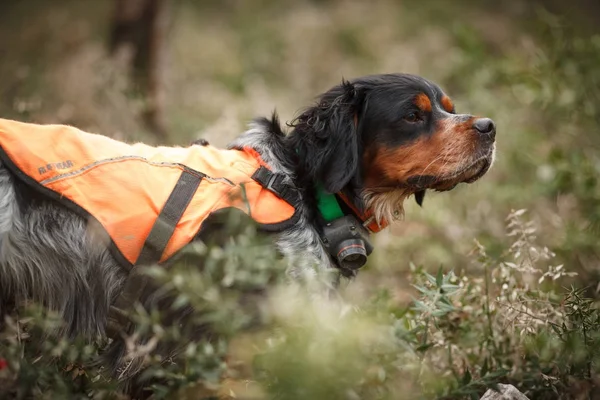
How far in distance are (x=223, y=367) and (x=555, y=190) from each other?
12.4 feet

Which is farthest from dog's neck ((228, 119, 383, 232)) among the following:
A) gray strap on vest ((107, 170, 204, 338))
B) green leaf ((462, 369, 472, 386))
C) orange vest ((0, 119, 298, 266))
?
green leaf ((462, 369, 472, 386))

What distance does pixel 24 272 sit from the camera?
3.17m

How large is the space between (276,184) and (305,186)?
23cm

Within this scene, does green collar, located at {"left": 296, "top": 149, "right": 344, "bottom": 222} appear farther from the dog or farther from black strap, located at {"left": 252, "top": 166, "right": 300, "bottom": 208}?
black strap, located at {"left": 252, "top": 166, "right": 300, "bottom": 208}

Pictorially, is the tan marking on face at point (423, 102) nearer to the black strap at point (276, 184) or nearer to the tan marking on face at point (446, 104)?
the tan marking on face at point (446, 104)

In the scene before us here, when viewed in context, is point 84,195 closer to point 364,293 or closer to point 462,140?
point 462,140

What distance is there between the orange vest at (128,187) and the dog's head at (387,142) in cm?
49

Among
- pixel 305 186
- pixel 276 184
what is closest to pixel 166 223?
pixel 276 184

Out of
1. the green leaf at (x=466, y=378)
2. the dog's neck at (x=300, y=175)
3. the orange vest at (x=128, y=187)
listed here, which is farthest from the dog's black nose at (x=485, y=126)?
the green leaf at (x=466, y=378)

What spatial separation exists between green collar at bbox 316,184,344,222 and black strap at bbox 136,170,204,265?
735 millimetres

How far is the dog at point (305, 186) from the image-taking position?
3.12 m

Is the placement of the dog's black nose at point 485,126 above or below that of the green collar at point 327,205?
above

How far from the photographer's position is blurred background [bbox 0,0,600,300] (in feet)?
17.9

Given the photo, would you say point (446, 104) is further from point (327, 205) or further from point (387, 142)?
point (327, 205)
